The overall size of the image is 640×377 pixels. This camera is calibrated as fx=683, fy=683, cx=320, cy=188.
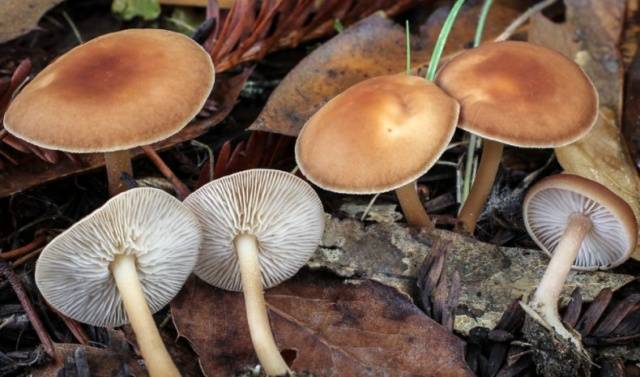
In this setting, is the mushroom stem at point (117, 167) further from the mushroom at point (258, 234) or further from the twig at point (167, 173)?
the mushroom at point (258, 234)

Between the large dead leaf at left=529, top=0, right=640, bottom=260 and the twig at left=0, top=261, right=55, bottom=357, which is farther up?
the large dead leaf at left=529, top=0, right=640, bottom=260

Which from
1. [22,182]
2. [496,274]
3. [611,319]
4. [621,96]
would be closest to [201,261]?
[22,182]

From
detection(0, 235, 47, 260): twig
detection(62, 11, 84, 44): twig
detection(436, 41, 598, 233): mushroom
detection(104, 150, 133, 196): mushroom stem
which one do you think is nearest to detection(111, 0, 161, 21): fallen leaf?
detection(62, 11, 84, 44): twig

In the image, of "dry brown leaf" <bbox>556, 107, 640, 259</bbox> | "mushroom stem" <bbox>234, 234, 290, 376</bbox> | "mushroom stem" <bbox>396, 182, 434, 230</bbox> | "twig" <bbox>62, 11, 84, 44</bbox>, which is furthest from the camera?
"twig" <bbox>62, 11, 84, 44</bbox>

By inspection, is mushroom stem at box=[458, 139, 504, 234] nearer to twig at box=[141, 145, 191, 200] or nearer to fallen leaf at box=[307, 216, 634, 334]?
fallen leaf at box=[307, 216, 634, 334]

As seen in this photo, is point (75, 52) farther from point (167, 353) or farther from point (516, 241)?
point (516, 241)

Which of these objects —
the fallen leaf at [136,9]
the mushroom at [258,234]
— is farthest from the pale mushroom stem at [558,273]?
the fallen leaf at [136,9]

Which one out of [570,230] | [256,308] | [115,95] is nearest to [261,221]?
[256,308]

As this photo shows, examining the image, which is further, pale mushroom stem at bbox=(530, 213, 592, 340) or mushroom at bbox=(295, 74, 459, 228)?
pale mushroom stem at bbox=(530, 213, 592, 340)
